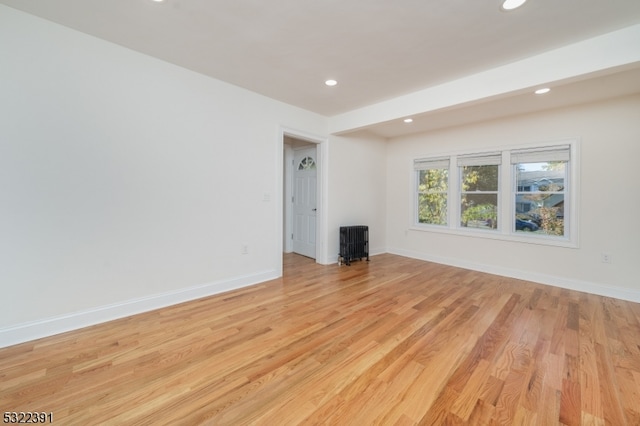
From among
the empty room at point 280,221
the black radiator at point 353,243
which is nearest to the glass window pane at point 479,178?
the empty room at point 280,221

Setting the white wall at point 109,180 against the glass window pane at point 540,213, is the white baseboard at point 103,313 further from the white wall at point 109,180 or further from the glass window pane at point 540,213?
the glass window pane at point 540,213

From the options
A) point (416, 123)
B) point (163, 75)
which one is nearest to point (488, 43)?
point (416, 123)

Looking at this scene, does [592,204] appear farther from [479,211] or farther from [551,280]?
[479,211]

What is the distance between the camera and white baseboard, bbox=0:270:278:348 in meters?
2.17

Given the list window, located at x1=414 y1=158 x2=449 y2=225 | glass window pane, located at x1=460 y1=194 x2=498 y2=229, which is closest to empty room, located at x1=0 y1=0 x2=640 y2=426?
glass window pane, located at x1=460 y1=194 x2=498 y2=229

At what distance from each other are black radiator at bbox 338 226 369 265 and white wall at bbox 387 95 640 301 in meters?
1.82

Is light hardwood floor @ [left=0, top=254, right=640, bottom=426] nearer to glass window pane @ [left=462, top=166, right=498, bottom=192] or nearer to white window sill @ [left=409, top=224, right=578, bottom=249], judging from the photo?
white window sill @ [left=409, top=224, right=578, bottom=249]

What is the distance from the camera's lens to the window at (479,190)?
4441 millimetres

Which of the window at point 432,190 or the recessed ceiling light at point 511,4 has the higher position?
the recessed ceiling light at point 511,4

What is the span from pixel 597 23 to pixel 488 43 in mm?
748

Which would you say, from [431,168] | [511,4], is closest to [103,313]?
[511,4]

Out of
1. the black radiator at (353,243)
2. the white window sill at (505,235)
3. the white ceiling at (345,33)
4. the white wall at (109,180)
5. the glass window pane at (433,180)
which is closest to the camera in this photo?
the white ceiling at (345,33)

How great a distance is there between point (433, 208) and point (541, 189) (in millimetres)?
1690

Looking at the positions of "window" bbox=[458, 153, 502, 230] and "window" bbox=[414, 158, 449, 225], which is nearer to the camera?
"window" bbox=[458, 153, 502, 230]
